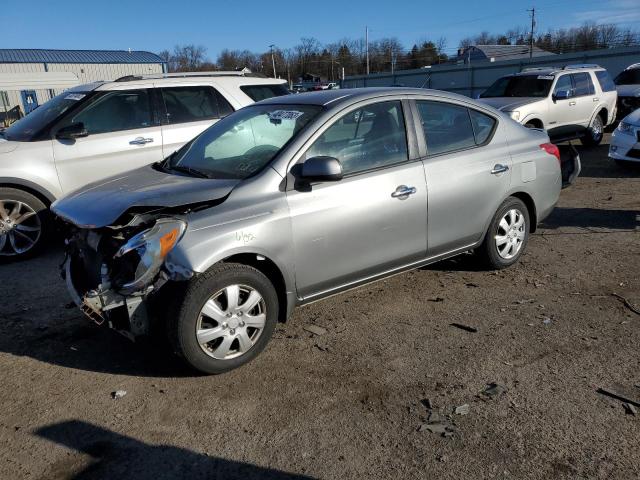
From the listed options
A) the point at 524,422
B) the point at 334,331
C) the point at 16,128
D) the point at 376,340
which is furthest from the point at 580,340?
the point at 16,128

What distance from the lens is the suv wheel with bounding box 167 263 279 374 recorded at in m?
3.22

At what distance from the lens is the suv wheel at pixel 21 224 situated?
5848 mm

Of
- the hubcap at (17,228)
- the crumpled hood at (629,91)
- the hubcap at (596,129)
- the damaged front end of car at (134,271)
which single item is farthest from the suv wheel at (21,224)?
the crumpled hood at (629,91)

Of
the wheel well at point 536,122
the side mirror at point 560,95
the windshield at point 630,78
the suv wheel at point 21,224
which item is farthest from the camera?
the windshield at point 630,78

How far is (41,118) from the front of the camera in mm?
6379

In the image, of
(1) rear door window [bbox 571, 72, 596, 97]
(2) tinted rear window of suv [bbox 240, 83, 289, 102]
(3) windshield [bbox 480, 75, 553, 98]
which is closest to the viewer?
(2) tinted rear window of suv [bbox 240, 83, 289, 102]

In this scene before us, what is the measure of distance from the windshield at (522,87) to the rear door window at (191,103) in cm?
766

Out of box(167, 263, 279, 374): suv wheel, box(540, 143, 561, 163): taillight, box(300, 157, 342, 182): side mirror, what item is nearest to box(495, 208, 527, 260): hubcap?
box(540, 143, 561, 163): taillight

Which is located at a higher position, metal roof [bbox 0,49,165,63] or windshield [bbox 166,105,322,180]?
metal roof [bbox 0,49,165,63]

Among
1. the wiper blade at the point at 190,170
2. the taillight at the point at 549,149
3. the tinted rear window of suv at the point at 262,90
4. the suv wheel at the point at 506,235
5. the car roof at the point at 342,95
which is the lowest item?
the suv wheel at the point at 506,235

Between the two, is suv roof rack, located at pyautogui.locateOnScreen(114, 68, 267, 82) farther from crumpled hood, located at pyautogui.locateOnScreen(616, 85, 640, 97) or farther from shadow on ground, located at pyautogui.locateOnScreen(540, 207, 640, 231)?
crumpled hood, located at pyautogui.locateOnScreen(616, 85, 640, 97)

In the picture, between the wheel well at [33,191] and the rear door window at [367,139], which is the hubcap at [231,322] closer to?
the rear door window at [367,139]

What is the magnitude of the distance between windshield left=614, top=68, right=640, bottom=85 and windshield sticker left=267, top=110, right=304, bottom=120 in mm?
15581

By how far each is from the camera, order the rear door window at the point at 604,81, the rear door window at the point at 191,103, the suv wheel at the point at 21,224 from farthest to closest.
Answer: the rear door window at the point at 604,81, the rear door window at the point at 191,103, the suv wheel at the point at 21,224
